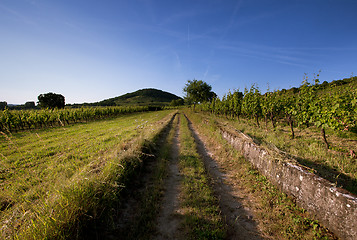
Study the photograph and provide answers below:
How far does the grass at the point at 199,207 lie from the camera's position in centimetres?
270

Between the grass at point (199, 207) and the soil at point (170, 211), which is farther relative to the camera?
the soil at point (170, 211)

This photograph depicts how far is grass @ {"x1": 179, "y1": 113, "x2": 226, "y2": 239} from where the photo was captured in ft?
8.87

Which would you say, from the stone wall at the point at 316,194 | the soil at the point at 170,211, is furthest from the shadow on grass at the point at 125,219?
the stone wall at the point at 316,194

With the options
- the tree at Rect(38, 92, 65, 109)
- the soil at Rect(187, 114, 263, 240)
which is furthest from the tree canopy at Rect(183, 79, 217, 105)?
the tree at Rect(38, 92, 65, 109)

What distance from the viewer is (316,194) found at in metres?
2.92

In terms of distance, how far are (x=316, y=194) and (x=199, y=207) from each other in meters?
2.58

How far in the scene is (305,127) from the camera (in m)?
9.98

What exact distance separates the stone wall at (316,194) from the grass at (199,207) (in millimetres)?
1997

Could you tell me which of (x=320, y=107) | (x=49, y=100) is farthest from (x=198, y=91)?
(x=49, y=100)

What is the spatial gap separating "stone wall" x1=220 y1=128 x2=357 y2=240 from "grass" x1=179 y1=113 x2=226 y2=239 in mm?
1997

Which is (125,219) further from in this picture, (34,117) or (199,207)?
(34,117)

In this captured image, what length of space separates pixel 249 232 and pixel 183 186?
6.65ft

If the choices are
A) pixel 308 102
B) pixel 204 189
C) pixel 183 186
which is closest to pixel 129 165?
pixel 183 186

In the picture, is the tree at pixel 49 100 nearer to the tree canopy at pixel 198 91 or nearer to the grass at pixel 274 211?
the tree canopy at pixel 198 91
